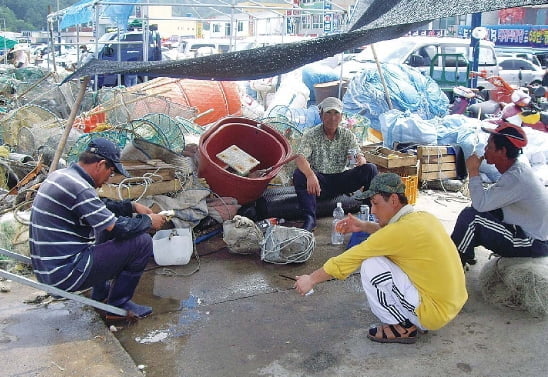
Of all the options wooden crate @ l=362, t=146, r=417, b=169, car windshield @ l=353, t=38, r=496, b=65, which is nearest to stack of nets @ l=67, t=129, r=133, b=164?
wooden crate @ l=362, t=146, r=417, b=169

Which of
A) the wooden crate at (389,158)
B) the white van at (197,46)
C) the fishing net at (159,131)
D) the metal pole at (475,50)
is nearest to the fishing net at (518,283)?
the wooden crate at (389,158)

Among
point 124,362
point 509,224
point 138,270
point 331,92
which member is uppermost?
point 331,92

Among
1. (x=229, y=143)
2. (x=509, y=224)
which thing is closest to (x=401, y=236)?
(x=509, y=224)

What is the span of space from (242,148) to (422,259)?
3736 millimetres

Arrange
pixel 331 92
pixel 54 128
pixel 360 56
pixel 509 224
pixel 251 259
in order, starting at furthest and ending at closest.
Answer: pixel 360 56, pixel 331 92, pixel 54 128, pixel 251 259, pixel 509 224

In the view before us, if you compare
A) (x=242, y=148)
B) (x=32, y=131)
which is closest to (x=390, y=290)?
(x=242, y=148)

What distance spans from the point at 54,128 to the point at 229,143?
2.84m

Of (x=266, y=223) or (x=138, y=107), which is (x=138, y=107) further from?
(x=266, y=223)

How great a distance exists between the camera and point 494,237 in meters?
4.33

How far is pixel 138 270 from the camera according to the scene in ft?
13.2

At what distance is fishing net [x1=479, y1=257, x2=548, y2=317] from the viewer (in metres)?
4.11

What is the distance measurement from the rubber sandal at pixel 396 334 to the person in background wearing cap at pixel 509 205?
1.09m

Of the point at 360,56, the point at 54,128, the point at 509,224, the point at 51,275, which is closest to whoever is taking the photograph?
the point at 51,275

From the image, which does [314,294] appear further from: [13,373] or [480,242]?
[13,373]
